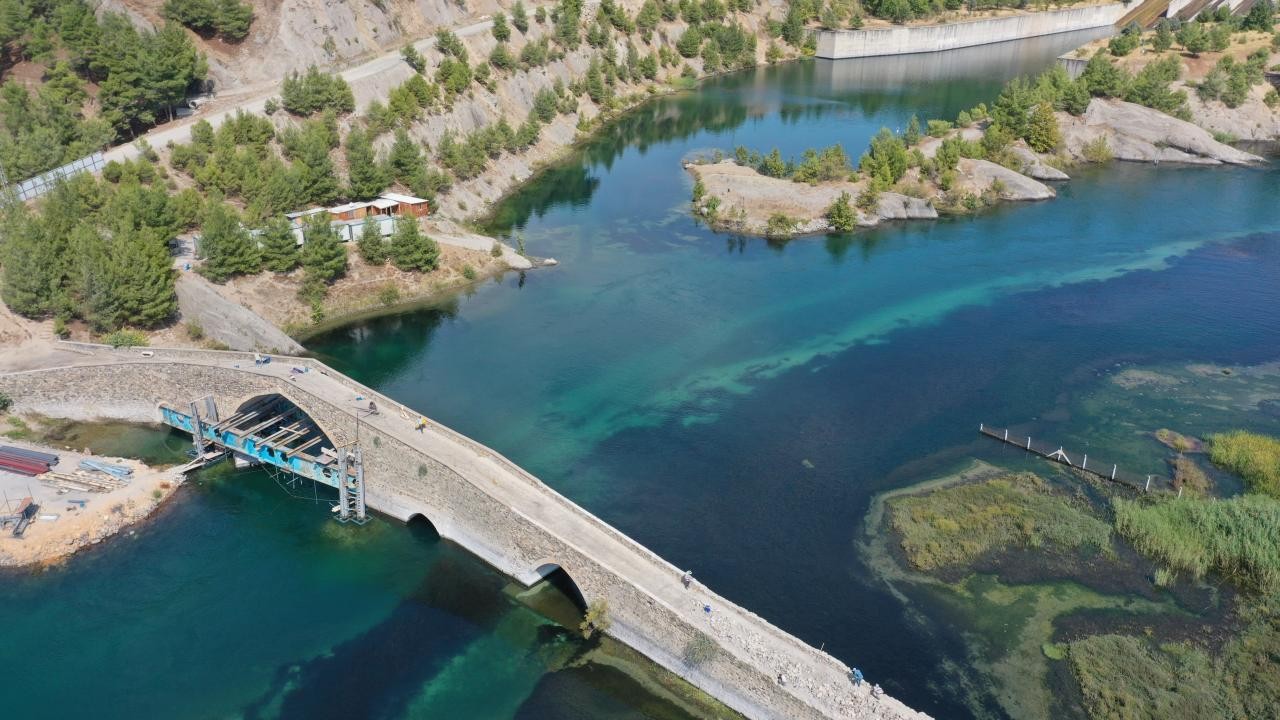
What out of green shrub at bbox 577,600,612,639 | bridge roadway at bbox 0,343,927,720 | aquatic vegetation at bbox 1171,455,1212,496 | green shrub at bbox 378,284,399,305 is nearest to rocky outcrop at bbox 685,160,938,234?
green shrub at bbox 378,284,399,305

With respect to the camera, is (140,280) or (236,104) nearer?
(140,280)

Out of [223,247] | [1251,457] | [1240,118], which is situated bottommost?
[1251,457]

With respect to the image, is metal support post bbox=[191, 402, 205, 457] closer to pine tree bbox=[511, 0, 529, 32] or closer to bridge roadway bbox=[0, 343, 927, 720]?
bridge roadway bbox=[0, 343, 927, 720]

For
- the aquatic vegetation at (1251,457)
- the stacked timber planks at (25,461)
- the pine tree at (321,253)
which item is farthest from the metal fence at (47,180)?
→ the aquatic vegetation at (1251,457)

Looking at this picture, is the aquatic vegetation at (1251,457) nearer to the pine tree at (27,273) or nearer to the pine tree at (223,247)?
the pine tree at (223,247)

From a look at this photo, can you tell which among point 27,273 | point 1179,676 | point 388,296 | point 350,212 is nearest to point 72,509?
point 27,273

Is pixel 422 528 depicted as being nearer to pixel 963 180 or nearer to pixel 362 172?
pixel 362 172
